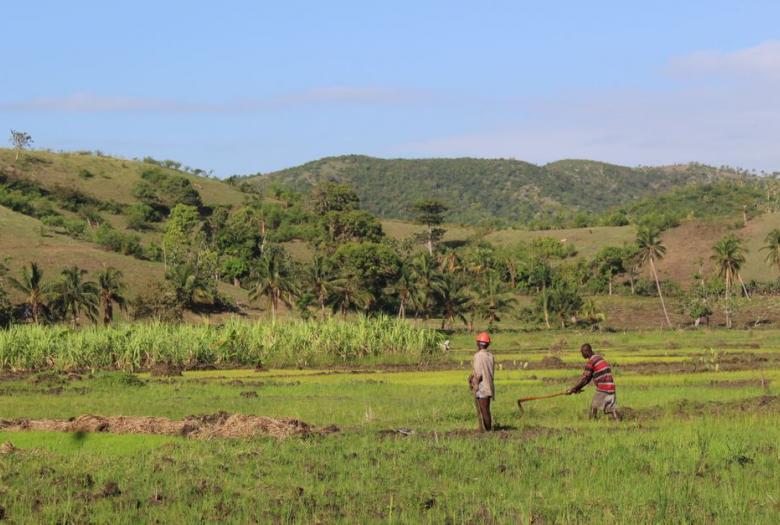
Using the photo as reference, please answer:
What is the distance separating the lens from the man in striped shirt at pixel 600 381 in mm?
21891

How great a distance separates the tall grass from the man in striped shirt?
97.4 ft

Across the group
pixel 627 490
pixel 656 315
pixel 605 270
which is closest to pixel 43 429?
pixel 627 490

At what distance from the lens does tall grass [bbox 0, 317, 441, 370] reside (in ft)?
157

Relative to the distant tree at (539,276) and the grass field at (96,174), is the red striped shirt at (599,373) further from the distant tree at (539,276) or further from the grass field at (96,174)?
the grass field at (96,174)

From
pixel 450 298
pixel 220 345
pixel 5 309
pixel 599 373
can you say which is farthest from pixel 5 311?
pixel 599 373

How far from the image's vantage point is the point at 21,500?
13953mm

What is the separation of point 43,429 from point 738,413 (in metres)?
14.9

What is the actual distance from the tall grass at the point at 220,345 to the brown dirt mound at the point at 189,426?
83.7 ft

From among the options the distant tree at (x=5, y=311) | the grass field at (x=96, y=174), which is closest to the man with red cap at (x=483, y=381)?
the distant tree at (x=5, y=311)

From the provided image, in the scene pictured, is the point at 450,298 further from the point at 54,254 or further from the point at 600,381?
the point at 600,381

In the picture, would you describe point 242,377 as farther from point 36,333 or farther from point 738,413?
point 738,413

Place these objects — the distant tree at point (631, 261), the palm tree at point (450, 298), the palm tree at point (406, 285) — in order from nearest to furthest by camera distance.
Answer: the palm tree at point (450, 298) < the palm tree at point (406, 285) < the distant tree at point (631, 261)

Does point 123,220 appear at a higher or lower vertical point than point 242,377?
higher

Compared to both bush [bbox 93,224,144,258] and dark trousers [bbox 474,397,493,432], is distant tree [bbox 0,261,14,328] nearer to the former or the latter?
bush [bbox 93,224,144,258]
